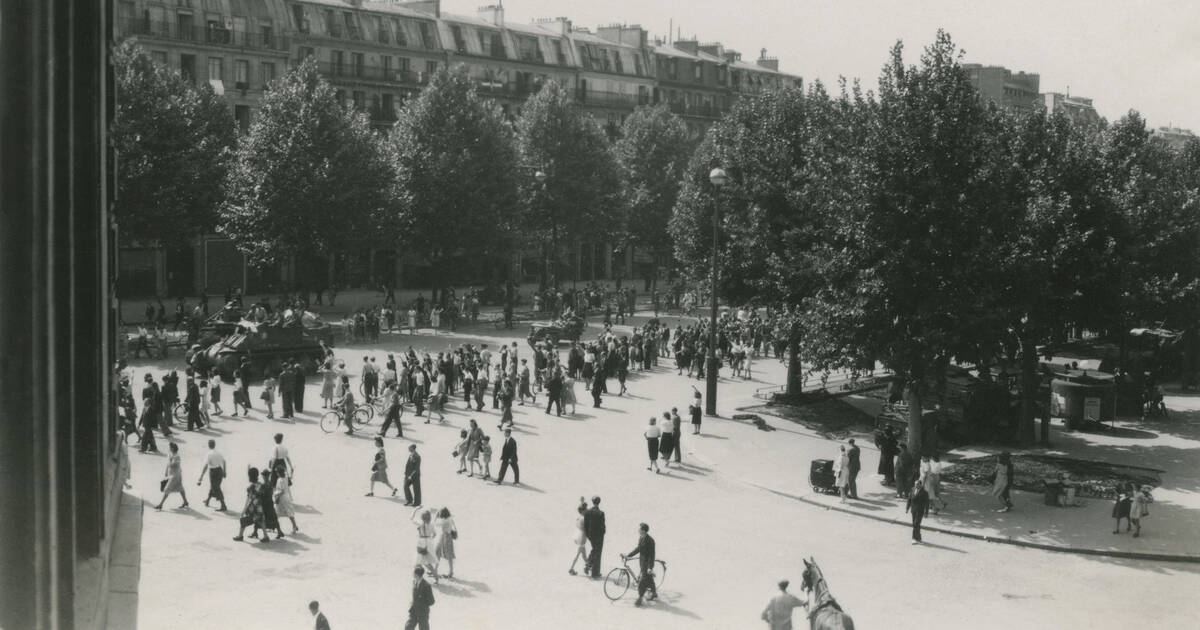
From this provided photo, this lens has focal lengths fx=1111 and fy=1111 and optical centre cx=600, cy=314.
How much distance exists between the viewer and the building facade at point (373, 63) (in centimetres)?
6269

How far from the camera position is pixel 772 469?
27172 mm

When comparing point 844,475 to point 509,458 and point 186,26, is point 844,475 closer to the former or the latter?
point 509,458

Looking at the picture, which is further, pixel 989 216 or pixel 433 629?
pixel 989 216

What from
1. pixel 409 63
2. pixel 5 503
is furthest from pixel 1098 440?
pixel 409 63

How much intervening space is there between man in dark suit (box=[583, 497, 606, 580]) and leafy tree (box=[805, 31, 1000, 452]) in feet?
31.1

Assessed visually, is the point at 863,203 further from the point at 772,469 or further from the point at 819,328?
the point at 772,469

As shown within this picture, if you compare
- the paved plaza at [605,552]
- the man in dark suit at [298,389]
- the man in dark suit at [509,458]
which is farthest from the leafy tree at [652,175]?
the man in dark suit at [509,458]

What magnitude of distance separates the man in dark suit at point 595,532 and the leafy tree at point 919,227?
9492 millimetres

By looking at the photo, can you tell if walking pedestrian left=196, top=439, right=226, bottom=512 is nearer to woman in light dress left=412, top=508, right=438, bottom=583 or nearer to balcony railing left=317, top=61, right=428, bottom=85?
woman in light dress left=412, top=508, right=438, bottom=583

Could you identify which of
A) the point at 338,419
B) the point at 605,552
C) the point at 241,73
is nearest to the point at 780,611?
the point at 605,552

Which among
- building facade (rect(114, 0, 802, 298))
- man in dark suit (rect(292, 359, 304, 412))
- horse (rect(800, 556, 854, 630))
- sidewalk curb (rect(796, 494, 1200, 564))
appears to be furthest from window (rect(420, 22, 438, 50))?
horse (rect(800, 556, 854, 630))

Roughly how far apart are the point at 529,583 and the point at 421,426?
40.8 feet

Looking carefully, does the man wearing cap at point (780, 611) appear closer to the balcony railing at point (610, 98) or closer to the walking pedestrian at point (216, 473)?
the walking pedestrian at point (216, 473)

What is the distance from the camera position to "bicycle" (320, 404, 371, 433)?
93.9 ft
